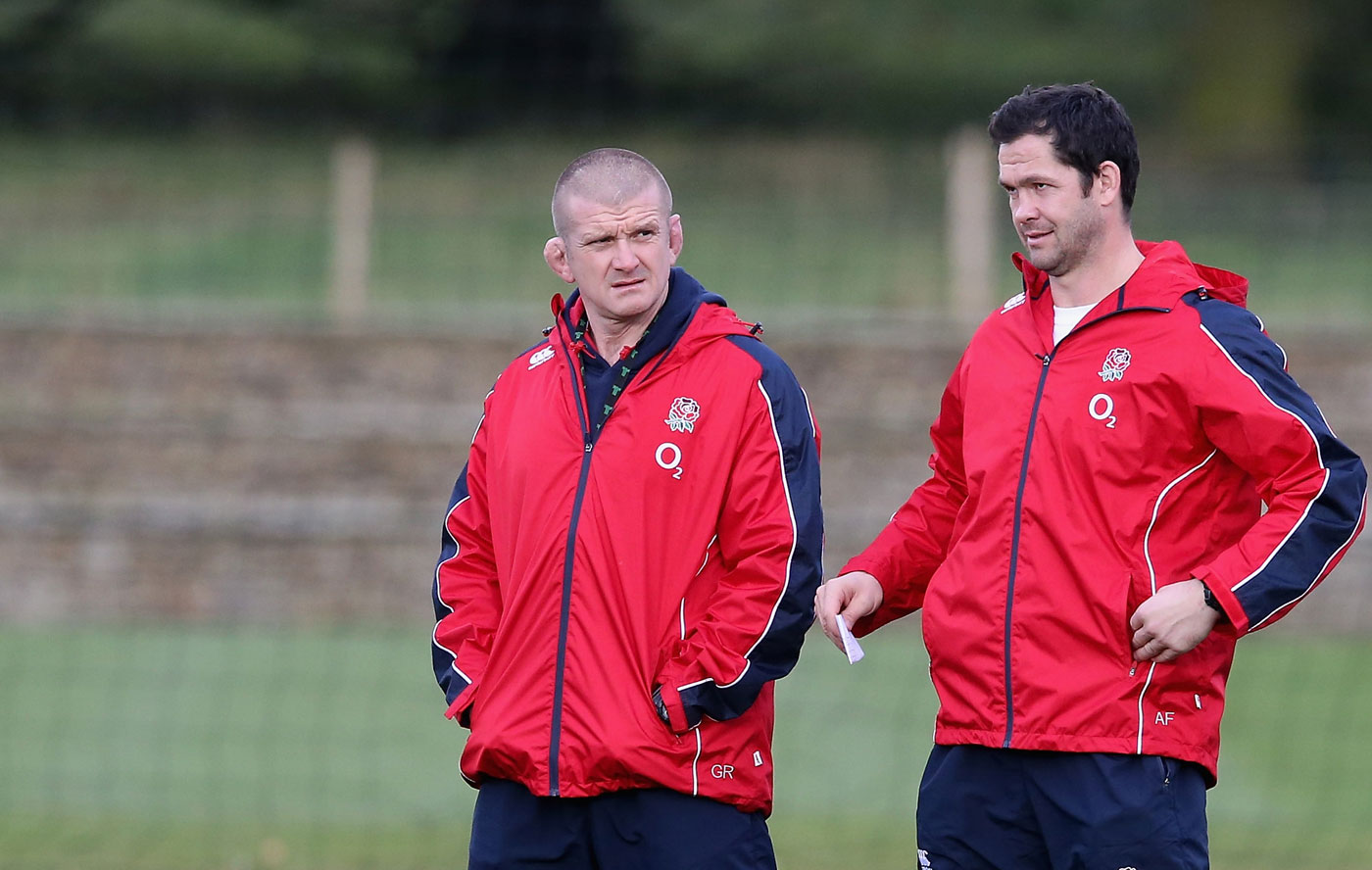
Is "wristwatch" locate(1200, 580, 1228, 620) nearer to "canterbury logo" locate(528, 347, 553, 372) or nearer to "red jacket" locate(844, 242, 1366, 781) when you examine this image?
"red jacket" locate(844, 242, 1366, 781)

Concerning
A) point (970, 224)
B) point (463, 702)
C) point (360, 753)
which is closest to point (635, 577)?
point (463, 702)

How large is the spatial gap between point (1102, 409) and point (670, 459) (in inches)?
29.7

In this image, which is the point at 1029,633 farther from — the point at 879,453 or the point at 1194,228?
the point at 1194,228

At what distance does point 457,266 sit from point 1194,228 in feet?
17.0

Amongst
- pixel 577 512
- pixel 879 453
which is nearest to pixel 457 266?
pixel 879 453

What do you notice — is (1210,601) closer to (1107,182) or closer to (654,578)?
(1107,182)

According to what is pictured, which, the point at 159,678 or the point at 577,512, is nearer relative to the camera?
the point at 577,512

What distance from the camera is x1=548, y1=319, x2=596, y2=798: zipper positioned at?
3.15 meters

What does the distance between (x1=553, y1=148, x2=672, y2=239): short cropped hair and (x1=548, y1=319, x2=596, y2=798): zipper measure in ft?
1.12

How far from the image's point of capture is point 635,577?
3219 millimetres

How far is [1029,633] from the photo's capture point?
125 inches

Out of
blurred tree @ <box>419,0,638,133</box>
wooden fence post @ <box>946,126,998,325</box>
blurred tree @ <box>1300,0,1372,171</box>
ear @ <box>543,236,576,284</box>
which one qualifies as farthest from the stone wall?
blurred tree @ <box>1300,0,1372,171</box>

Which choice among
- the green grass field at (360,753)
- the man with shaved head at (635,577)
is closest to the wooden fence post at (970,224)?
the green grass field at (360,753)

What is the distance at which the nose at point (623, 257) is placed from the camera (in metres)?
3.29
